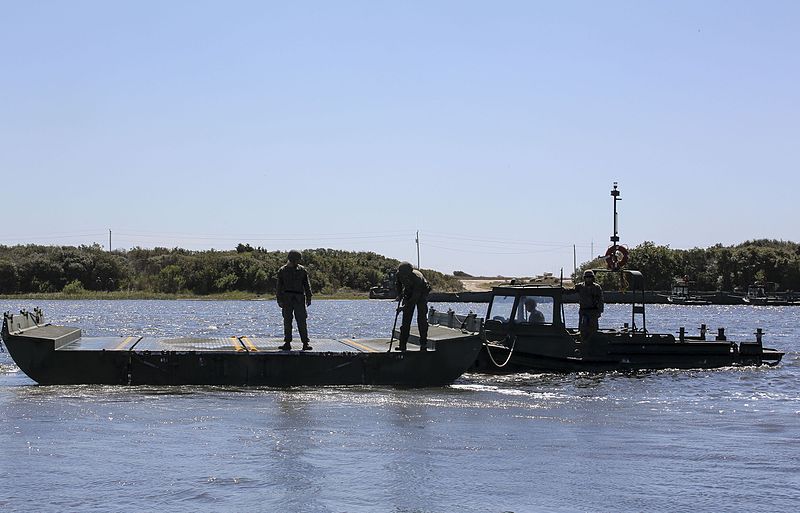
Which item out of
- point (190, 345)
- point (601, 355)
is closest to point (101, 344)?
point (190, 345)

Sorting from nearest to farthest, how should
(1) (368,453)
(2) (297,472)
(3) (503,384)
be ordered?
(2) (297,472) → (1) (368,453) → (3) (503,384)

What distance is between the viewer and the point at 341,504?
11.7 m

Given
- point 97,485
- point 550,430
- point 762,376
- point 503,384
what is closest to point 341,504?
point 97,485

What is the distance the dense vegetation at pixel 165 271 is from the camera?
139375mm

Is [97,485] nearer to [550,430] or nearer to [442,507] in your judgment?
[442,507]

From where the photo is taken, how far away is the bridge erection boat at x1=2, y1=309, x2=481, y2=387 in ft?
70.4

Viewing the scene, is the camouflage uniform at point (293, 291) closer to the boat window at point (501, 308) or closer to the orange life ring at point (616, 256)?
the boat window at point (501, 308)

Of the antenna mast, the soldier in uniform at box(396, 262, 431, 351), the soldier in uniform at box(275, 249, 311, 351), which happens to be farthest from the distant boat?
the soldier in uniform at box(275, 249, 311, 351)

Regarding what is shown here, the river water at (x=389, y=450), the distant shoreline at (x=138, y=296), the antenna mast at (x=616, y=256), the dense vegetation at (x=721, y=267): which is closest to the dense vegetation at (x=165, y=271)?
the distant shoreline at (x=138, y=296)

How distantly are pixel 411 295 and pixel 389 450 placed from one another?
312 inches

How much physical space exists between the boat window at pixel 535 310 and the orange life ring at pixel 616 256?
9.14ft

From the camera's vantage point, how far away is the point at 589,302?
27.2 m

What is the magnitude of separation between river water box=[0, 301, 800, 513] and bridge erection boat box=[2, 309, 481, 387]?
38 centimetres

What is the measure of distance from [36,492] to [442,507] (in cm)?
445
